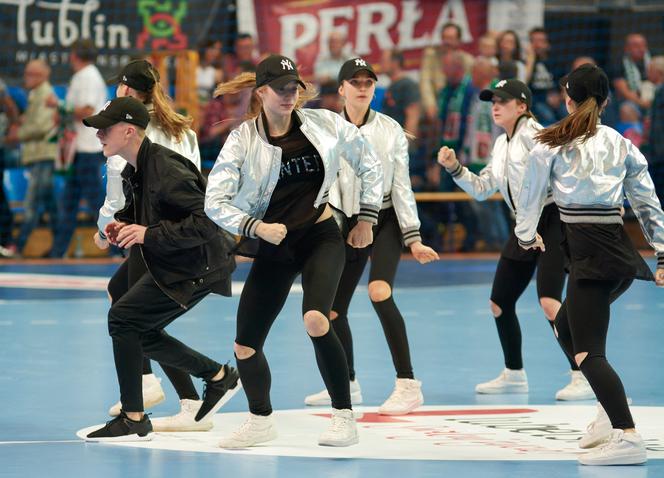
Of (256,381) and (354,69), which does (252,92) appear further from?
(256,381)

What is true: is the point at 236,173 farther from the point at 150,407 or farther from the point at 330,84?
the point at 330,84

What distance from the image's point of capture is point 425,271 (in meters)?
16.0

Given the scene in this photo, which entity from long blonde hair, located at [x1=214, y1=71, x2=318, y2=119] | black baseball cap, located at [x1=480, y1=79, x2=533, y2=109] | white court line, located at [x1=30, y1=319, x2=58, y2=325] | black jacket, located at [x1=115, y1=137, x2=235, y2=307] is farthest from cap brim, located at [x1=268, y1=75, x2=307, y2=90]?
white court line, located at [x1=30, y1=319, x2=58, y2=325]

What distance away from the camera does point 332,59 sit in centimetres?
1725

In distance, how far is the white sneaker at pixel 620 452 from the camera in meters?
6.25

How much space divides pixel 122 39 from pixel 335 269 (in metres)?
11.3

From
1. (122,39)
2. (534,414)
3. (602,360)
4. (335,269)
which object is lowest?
(534,414)

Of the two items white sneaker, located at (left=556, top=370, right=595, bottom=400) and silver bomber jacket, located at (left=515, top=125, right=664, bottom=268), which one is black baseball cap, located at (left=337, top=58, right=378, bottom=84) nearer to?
silver bomber jacket, located at (left=515, top=125, right=664, bottom=268)

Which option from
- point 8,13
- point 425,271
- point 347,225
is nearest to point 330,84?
point 425,271

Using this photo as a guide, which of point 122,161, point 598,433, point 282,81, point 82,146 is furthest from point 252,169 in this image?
point 82,146

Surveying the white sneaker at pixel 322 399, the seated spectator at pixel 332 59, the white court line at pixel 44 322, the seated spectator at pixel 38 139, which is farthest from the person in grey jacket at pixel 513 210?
the seated spectator at pixel 38 139

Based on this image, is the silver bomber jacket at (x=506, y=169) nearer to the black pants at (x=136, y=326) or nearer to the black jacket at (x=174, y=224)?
the black jacket at (x=174, y=224)

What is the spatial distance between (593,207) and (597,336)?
2.04 feet

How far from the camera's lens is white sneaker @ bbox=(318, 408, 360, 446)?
674 cm
